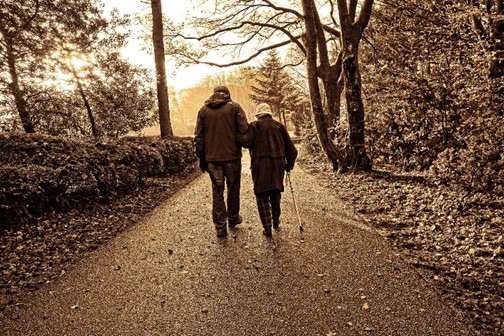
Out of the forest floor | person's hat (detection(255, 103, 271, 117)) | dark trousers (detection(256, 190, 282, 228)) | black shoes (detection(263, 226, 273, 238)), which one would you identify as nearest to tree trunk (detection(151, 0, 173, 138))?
the forest floor

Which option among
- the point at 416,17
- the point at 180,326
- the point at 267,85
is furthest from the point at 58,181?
the point at 267,85

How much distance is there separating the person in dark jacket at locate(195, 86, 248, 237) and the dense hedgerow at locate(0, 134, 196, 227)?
288 cm

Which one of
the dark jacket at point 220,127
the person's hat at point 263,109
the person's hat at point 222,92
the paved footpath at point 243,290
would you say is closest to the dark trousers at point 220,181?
the dark jacket at point 220,127

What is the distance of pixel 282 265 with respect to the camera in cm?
439

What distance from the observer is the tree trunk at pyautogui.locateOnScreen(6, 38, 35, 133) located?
1032 cm

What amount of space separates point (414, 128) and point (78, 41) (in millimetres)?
12018

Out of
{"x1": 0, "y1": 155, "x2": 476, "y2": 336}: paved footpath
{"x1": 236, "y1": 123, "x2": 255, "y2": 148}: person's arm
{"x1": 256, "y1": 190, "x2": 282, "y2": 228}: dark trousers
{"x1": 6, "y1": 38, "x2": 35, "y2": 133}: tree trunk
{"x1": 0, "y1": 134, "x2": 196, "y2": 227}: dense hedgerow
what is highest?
{"x1": 6, "y1": 38, "x2": 35, "y2": 133}: tree trunk

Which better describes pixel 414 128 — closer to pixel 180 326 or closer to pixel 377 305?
pixel 377 305

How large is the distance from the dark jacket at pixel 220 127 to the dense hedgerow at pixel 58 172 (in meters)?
2.94

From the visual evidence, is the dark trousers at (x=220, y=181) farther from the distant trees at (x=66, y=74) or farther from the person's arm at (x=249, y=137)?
the distant trees at (x=66, y=74)

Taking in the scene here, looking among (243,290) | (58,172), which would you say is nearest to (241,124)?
(243,290)

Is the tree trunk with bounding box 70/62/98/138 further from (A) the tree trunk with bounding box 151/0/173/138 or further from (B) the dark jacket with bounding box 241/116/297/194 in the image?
(B) the dark jacket with bounding box 241/116/297/194

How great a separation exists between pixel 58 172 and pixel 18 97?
613 cm

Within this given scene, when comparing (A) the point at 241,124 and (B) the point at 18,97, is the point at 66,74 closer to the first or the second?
(B) the point at 18,97
